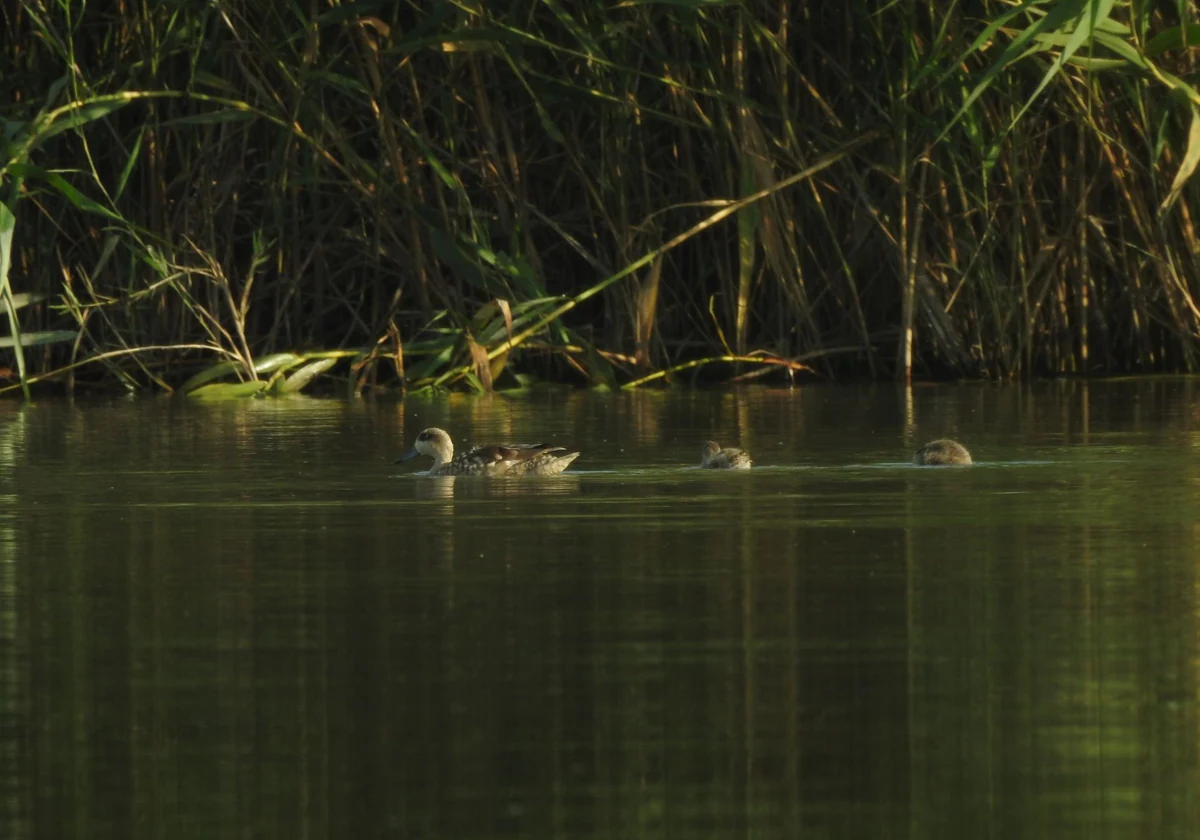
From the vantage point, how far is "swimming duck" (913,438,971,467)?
372 inches

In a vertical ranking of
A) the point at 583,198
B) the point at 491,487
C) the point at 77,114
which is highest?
the point at 77,114

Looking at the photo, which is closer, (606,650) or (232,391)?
(606,650)

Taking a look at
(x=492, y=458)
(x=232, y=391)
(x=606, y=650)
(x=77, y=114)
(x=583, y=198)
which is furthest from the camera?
(x=583, y=198)

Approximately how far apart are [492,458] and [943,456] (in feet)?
5.27

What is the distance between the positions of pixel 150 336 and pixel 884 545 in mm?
9104

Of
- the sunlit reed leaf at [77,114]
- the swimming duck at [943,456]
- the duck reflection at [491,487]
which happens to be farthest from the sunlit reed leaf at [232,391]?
the swimming duck at [943,456]

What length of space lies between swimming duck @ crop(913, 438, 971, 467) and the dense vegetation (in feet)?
15.1

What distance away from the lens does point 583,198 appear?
15.7 metres

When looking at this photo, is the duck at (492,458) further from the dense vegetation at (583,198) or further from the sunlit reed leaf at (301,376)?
the sunlit reed leaf at (301,376)

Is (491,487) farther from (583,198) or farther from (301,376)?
(583,198)

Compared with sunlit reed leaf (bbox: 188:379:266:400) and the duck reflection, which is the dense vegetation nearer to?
sunlit reed leaf (bbox: 188:379:266:400)

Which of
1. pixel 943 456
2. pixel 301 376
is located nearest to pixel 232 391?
pixel 301 376

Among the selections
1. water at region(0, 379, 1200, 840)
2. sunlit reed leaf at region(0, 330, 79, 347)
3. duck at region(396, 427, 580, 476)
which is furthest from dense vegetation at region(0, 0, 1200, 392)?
water at region(0, 379, 1200, 840)

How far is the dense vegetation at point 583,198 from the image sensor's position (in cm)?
1438
